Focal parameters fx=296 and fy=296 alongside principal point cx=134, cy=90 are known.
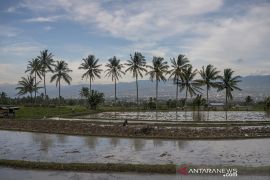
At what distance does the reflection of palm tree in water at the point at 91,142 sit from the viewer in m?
15.8

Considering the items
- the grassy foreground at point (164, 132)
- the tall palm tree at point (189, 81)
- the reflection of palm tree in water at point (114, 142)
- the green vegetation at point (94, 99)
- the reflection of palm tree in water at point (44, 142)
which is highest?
the tall palm tree at point (189, 81)

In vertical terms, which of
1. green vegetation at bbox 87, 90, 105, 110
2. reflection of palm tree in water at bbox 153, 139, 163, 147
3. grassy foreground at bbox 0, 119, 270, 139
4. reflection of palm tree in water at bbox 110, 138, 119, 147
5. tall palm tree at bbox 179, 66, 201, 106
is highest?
tall palm tree at bbox 179, 66, 201, 106

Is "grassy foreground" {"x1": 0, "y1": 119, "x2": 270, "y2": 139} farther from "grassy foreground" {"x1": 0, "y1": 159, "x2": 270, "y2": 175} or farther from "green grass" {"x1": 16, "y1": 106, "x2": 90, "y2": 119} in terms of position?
"green grass" {"x1": 16, "y1": 106, "x2": 90, "y2": 119}

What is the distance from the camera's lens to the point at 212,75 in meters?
52.5

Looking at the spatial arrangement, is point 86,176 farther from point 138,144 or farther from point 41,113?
point 41,113

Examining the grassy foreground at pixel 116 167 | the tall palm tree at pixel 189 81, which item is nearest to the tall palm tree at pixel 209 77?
the tall palm tree at pixel 189 81

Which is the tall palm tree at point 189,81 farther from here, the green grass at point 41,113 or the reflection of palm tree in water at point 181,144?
the reflection of palm tree in water at point 181,144

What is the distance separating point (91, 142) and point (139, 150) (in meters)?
3.91

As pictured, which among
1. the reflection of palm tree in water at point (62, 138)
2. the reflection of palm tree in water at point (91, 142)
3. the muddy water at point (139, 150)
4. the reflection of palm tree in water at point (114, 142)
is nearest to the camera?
the muddy water at point (139, 150)

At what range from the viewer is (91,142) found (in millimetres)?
17094

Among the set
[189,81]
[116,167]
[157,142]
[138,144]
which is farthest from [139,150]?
[189,81]

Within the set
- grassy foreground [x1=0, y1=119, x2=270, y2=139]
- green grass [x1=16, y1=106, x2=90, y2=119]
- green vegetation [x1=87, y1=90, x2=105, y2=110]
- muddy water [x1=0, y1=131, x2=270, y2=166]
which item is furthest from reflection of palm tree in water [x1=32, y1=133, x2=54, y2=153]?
green vegetation [x1=87, y1=90, x2=105, y2=110]

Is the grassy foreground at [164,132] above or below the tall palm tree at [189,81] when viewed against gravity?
below

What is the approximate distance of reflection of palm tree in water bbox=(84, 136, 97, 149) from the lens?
1575cm
